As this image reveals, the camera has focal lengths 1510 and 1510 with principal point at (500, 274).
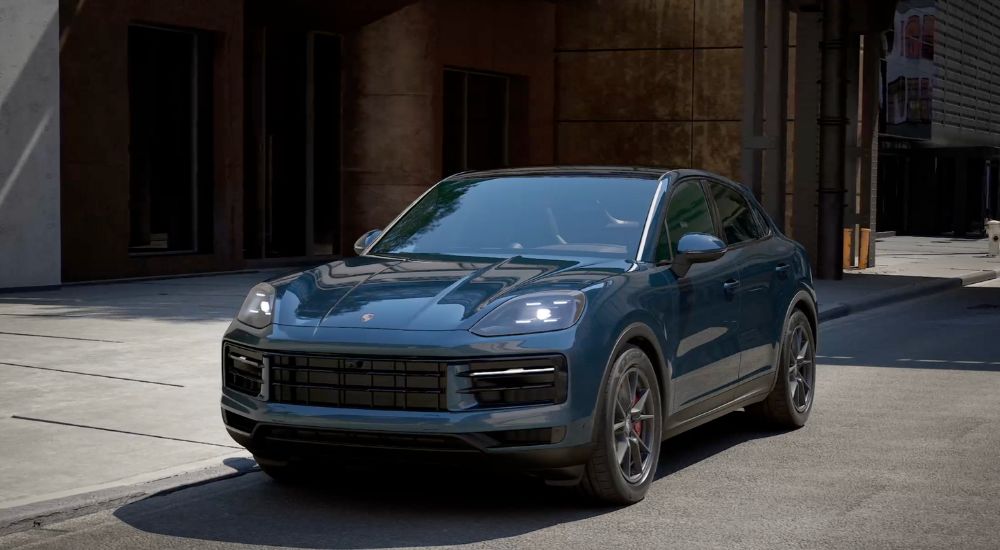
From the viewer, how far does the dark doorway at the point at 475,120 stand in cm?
3092

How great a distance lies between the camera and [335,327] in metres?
6.89

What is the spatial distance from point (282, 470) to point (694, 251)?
239 cm

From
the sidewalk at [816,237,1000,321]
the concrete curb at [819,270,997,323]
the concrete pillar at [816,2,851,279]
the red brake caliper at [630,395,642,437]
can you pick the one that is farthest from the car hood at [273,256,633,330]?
the concrete pillar at [816,2,851,279]

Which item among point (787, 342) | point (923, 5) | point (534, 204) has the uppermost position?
point (923, 5)

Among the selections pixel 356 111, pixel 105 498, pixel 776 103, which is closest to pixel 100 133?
pixel 356 111

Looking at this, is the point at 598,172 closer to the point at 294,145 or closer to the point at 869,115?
the point at 294,145

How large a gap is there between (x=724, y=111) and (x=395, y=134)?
8039mm

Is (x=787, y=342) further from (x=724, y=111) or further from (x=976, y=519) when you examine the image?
(x=724, y=111)

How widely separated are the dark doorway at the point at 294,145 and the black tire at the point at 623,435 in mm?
19081

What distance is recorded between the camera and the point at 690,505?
7.25 meters

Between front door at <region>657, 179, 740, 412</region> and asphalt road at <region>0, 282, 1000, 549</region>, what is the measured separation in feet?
1.63

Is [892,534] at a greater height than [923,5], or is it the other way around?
[923,5]

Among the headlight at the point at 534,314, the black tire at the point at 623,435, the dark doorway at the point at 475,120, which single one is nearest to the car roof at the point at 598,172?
the black tire at the point at 623,435

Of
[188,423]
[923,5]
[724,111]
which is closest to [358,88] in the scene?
[724,111]
